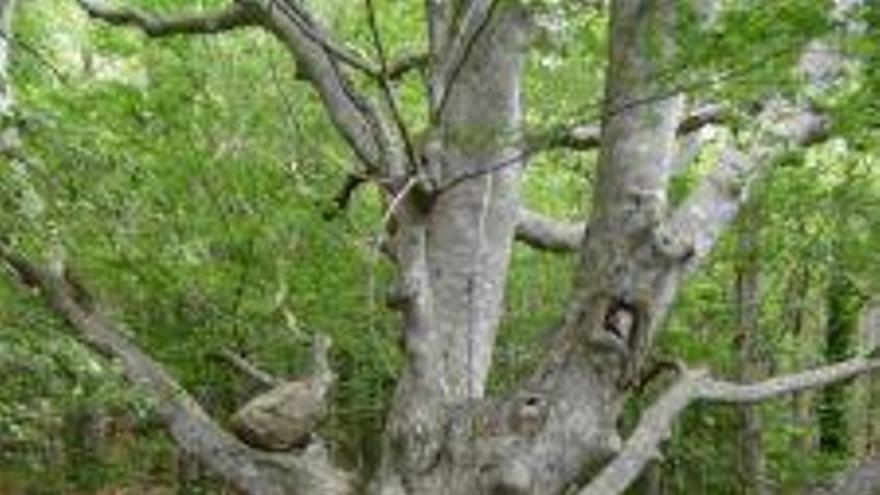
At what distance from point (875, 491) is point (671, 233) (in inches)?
73.8

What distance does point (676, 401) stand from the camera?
862 cm

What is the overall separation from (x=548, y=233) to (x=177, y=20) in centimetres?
295

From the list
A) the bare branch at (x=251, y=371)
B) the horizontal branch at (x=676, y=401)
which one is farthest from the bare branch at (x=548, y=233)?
the bare branch at (x=251, y=371)

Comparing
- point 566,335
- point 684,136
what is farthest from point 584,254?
point 684,136

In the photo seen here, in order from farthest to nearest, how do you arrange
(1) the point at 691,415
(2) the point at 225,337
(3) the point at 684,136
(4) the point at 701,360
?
(1) the point at 691,415 < (4) the point at 701,360 < (2) the point at 225,337 < (3) the point at 684,136

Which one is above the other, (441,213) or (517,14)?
(517,14)

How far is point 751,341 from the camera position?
15.3 metres

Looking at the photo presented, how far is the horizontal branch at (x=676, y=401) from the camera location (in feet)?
26.3

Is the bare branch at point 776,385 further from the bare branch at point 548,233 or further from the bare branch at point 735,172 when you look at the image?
the bare branch at point 548,233

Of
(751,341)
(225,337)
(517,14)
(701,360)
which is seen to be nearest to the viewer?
(517,14)

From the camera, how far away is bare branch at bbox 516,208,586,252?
380 inches

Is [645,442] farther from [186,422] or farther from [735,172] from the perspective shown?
[186,422]

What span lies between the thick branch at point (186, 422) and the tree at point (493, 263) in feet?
0.04

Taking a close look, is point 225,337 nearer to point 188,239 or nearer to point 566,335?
point 188,239
